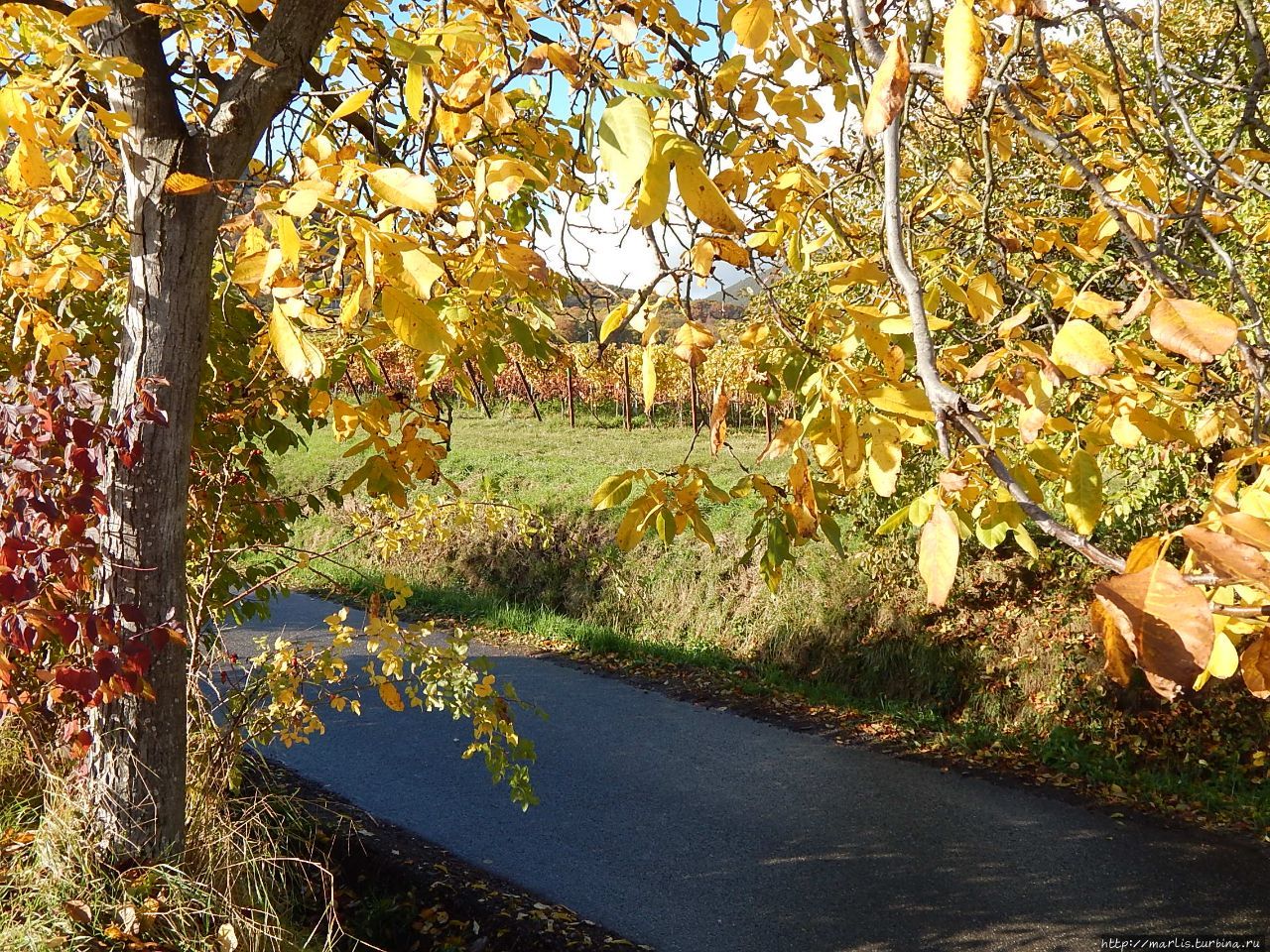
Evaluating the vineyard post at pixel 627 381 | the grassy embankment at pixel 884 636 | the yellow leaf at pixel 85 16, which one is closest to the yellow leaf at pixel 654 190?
the yellow leaf at pixel 85 16

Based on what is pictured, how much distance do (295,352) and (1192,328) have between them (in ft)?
3.27

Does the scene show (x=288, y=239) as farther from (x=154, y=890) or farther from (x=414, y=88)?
(x=154, y=890)

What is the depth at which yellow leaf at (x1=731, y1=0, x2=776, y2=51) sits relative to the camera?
1.15 m

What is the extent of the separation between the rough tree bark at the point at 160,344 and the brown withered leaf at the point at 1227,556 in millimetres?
2297

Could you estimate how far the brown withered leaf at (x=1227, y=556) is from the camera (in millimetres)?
688

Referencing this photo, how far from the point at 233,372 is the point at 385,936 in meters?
2.30

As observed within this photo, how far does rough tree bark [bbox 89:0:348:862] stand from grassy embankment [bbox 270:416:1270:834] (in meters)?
1.83

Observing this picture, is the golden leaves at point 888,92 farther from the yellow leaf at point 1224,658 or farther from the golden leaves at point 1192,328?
the yellow leaf at point 1224,658

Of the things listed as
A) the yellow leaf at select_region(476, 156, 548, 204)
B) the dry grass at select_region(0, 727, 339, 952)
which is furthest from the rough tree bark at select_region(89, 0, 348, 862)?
Result: the yellow leaf at select_region(476, 156, 548, 204)

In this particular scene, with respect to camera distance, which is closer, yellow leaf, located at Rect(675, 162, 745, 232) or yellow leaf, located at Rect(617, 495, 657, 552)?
yellow leaf, located at Rect(675, 162, 745, 232)

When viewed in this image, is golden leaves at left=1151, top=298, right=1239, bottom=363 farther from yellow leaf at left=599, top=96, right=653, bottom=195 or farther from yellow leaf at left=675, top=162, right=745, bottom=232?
yellow leaf at left=599, top=96, right=653, bottom=195

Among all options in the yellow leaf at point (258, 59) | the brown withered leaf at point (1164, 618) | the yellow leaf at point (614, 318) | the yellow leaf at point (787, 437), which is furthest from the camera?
the yellow leaf at point (258, 59)

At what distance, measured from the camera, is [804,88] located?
6.72 ft

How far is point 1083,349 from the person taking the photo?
3.52 ft
